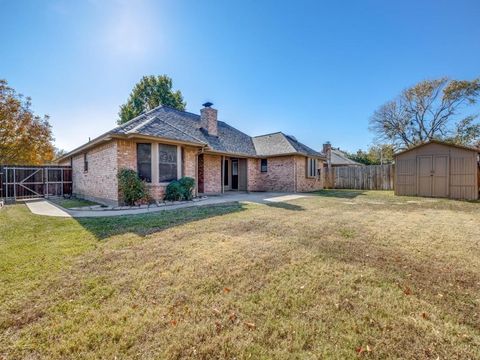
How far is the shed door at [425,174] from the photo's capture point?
12328 millimetres

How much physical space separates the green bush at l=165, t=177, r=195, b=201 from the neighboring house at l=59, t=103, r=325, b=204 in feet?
0.91

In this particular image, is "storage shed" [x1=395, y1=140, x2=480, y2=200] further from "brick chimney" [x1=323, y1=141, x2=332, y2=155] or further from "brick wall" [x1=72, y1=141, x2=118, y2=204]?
"brick wall" [x1=72, y1=141, x2=118, y2=204]

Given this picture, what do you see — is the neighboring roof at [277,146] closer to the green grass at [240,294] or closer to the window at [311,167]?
the window at [311,167]

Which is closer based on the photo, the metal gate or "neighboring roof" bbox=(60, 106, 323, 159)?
"neighboring roof" bbox=(60, 106, 323, 159)

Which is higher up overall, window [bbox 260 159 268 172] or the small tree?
the small tree

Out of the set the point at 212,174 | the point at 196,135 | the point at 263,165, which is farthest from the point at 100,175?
the point at 263,165

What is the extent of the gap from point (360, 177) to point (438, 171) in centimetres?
645

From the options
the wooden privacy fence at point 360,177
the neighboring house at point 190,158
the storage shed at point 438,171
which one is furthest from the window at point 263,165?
the storage shed at point 438,171

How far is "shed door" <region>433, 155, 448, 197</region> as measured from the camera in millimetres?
11945

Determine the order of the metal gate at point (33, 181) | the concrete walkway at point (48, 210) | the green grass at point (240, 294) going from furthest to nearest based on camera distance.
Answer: the metal gate at point (33, 181) → the concrete walkway at point (48, 210) → the green grass at point (240, 294)

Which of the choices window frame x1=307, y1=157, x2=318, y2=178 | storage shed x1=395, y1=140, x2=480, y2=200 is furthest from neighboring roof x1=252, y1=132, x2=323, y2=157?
storage shed x1=395, y1=140, x2=480, y2=200

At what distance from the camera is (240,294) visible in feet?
8.50

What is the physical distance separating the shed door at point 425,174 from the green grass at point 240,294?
29.5 feet

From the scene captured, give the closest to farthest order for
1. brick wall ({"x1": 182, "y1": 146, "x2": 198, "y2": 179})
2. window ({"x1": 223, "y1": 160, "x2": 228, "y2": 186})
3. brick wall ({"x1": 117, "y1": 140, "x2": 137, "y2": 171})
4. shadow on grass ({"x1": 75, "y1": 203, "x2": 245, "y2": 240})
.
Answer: shadow on grass ({"x1": 75, "y1": 203, "x2": 245, "y2": 240}) < brick wall ({"x1": 117, "y1": 140, "x2": 137, "y2": 171}) < brick wall ({"x1": 182, "y1": 146, "x2": 198, "y2": 179}) < window ({"x1": 223, "y1": 160, "x2": 228, "y2": 186})
